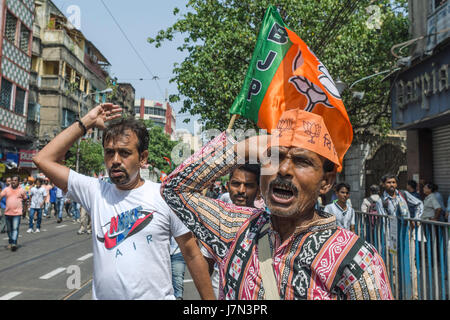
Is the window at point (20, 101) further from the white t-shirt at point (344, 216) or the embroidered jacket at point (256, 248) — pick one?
the embroidered jacket at point (256, 248)

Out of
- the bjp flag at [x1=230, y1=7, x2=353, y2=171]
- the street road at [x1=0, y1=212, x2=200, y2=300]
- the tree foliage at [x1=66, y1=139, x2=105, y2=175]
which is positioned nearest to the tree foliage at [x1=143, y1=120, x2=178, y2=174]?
the tree foliage at [x1=66, y1=139, x2=105, y2=175]

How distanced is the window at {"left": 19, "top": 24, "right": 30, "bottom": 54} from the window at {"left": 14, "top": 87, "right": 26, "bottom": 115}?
235cm

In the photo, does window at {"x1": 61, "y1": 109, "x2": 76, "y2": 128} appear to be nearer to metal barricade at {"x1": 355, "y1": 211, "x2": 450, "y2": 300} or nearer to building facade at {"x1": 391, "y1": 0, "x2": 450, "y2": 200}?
building facade at {"x1": 391, "y1": 0, "x2": 450, "y2": 200}

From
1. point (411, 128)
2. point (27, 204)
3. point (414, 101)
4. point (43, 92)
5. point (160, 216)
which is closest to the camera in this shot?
point (160, 216)

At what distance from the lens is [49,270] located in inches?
303

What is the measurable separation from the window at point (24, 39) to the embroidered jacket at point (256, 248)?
2675cm

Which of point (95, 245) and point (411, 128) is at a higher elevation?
point (411, 128)

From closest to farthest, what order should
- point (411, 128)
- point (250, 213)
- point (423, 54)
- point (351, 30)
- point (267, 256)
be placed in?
point (267, 256)
point (250, 213)
point (423, 54)
point (411, 128)
point (351, 30)

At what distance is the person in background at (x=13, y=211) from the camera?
10023 mm

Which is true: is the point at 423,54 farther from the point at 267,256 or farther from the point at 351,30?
the point at 267,256

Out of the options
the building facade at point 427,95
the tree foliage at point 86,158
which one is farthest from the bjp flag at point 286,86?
the tree foliage at point 86,158

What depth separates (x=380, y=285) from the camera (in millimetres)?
1364
